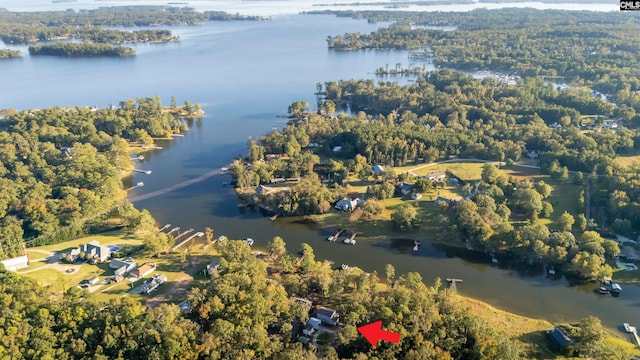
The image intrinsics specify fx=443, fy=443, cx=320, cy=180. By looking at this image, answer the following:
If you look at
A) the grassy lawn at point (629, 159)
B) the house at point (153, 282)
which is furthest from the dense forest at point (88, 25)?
the grassy lawn at point (629, 159)

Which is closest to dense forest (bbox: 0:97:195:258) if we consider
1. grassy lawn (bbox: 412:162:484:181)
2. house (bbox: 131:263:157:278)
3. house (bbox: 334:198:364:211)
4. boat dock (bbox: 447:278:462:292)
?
house (bbox: 131:263:157:278)

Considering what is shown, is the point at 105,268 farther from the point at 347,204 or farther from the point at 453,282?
the point at 453,282

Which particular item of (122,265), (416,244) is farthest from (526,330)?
(122,265)

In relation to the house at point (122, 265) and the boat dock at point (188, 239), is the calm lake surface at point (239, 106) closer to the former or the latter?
the boat dock at point (188, 239)

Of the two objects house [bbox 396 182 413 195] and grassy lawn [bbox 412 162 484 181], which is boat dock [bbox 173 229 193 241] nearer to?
house [bbox 396 182 413 195]

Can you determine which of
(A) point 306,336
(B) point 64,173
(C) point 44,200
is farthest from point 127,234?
(A) point 306,336

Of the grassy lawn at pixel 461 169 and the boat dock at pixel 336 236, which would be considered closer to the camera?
the boat dock at pixel 336 236
